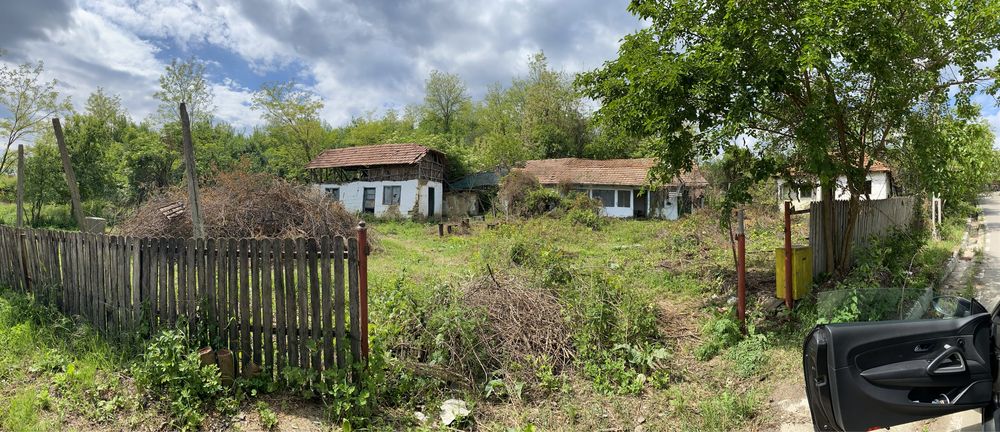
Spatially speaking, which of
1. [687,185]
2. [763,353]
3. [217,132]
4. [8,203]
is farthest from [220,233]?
[217,132]

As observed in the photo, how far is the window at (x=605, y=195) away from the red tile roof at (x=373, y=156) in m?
10.0

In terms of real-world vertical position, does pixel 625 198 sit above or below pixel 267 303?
above

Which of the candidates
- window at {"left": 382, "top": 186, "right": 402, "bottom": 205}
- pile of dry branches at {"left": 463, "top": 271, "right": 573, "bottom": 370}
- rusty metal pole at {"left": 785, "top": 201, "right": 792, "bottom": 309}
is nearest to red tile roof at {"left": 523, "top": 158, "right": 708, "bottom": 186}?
window at {"left": 382, "top": 186, "right": 402, "bottom": 205}

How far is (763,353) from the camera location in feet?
18.9

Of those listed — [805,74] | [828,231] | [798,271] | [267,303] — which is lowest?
[798,271]

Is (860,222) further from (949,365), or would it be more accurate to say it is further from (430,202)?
(430,202)

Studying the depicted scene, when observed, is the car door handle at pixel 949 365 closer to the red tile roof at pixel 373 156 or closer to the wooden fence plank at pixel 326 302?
the wooden fence plank at pixel 326 302

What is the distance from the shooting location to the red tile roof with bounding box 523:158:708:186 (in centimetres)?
2957

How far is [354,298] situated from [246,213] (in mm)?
11515

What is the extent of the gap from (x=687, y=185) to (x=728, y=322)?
23.2m

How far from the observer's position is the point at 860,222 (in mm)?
8867

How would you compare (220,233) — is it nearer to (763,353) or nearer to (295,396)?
(295,396)

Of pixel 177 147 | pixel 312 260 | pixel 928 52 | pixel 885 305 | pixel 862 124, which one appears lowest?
pixel 885 305

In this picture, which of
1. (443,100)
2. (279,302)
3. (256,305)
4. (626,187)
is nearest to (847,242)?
(279,302)
